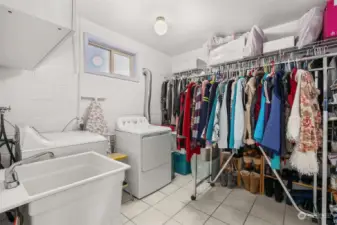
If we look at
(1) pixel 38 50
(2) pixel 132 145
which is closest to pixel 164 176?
(2) pixel 132 145

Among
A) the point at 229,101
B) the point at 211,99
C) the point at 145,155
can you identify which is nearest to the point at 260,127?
the point at 229,101

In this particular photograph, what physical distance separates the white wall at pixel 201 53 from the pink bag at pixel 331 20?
48 cm

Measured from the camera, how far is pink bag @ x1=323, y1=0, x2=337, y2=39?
156 centimetres

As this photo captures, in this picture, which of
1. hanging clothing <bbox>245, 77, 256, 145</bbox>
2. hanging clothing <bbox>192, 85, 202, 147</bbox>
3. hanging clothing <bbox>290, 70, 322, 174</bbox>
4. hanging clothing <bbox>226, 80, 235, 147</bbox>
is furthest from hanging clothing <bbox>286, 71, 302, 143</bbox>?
hanging clothing <bbox>192, 85, 202, 147</bbox>

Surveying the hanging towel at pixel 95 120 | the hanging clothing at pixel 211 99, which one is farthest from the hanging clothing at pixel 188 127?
the hanging towel at pixel 95 120

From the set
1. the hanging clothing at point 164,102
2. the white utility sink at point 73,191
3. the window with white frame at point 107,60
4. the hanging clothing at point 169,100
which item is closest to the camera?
the white utility sink at point 73,191

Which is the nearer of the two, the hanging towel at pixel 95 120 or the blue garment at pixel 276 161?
the blue garment at pixel 276 161

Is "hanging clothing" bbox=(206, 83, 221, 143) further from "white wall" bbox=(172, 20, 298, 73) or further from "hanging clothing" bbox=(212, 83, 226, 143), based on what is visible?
"white wall" bbox=(172, 20, 298, 73)

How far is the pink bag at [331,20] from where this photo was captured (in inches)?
61.3

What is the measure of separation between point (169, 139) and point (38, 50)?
182cm

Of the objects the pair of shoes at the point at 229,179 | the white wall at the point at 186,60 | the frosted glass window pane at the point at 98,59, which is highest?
the white wall at the point at 186,60

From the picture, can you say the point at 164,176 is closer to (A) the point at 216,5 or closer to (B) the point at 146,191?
Result: (B) the point at 146,191

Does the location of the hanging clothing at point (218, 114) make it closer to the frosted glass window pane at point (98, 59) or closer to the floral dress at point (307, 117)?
the floral dress at point (307, 117)

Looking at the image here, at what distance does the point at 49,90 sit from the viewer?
1896mm
